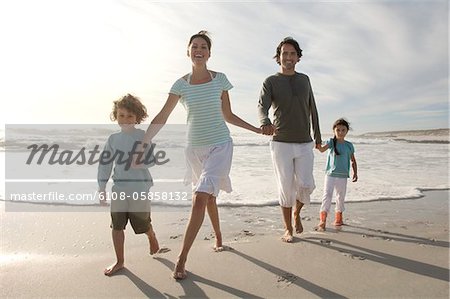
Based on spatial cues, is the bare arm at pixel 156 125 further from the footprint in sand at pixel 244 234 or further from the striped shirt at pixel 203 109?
the footprint in sand at pixel 244 234

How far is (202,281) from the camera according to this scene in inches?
114

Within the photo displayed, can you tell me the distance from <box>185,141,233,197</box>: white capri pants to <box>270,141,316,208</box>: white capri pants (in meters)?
0.97

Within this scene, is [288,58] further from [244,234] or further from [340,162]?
[244,234]

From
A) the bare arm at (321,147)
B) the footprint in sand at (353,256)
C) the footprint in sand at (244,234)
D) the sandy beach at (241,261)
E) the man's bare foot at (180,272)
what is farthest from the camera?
the bare arm at (321,147)

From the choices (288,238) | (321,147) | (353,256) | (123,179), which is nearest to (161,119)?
(123,179)

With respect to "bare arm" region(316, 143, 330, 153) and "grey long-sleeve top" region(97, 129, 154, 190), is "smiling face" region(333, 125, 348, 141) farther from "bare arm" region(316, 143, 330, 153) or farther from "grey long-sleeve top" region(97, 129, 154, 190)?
"grey long-sleeve top" region(97, 129, 154, 190)

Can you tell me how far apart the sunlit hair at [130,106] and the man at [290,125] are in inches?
53.3

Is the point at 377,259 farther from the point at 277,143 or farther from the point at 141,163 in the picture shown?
the point at 141,163

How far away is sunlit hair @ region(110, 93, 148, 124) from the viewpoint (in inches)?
130

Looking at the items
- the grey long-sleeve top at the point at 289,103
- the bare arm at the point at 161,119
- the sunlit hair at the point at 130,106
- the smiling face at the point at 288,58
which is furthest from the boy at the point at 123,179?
the smiling face at the point at 288,58

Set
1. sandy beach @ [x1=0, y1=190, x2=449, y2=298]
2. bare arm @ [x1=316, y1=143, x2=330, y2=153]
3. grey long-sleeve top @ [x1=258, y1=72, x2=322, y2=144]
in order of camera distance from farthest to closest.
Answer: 1. bare arm @ [x1=316, y1=143, x2=330, y2=153]
2. grey long-sleeve top @ [x1=258, y1=72, x2=322, y2=144]
3. sandy beach @ [x1=0, y1=190, x2=449, y2=298]

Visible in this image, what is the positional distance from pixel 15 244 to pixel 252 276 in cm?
295

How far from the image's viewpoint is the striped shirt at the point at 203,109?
3242 millimetres

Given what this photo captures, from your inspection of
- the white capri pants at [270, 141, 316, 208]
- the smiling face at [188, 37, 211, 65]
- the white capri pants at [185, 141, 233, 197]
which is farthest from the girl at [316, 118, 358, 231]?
the smiling face at [188, 37, 211, 65]
